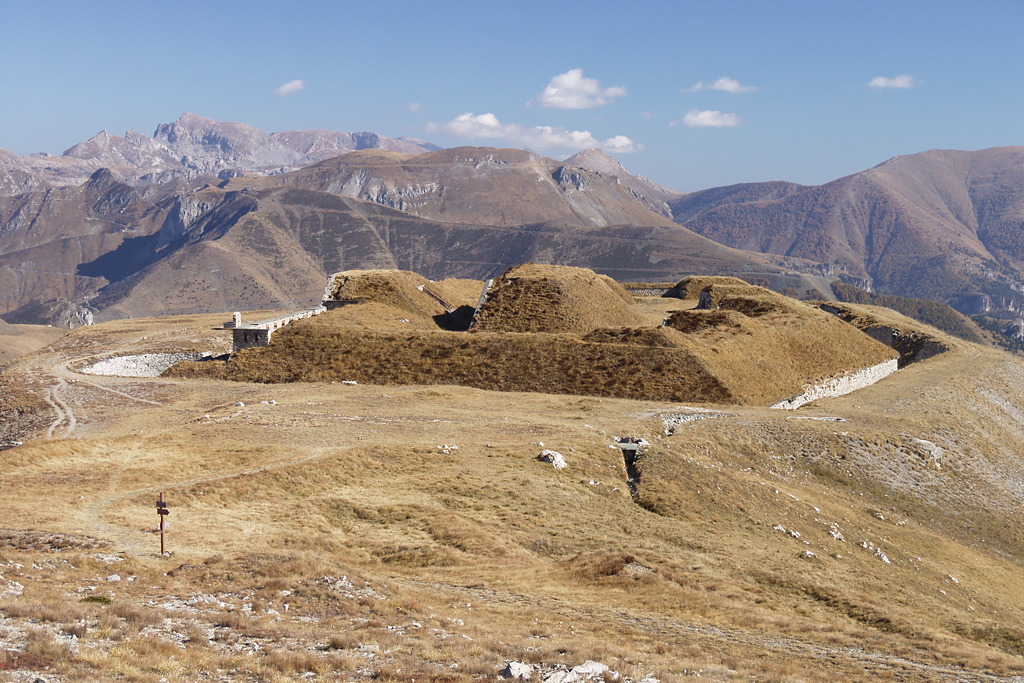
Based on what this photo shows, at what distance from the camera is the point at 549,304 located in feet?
222

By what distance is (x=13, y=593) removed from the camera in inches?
624

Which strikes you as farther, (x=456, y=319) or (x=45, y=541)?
(x=456, y=319)

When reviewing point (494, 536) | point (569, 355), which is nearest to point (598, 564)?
point (494, 536)

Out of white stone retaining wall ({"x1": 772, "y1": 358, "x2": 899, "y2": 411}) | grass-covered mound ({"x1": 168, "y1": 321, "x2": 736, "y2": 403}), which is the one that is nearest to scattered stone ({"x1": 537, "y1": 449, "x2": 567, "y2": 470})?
grass-covered mound ({"x1": 168, "y1": 321, "x2": 736, "y2": 403})

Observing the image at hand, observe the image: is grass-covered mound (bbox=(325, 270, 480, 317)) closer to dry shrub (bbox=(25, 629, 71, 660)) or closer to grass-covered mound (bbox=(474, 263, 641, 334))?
grass-covered mound (bbox=(474, 263, 641, 334))

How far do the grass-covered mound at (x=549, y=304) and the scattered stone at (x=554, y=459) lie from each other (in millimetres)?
29957

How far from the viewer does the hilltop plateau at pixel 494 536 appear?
15.4 m

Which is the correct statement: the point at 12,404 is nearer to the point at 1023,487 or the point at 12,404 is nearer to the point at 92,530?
the point at 92,530

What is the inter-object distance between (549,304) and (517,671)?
54.8 meters

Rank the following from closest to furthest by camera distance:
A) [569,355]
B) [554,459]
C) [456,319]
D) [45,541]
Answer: [45,541]
[554,459]
[569,355]
[456,319]

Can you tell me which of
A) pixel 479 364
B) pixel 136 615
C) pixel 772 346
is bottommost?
pixel 136 615

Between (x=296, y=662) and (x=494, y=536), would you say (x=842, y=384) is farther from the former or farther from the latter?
(x=296, y=662)

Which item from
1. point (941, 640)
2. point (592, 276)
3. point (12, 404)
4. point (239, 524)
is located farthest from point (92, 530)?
point (592, 276)

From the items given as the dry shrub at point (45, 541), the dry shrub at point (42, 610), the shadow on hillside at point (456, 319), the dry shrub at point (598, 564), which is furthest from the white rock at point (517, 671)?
the shadow on hillside at point (456, 319)
